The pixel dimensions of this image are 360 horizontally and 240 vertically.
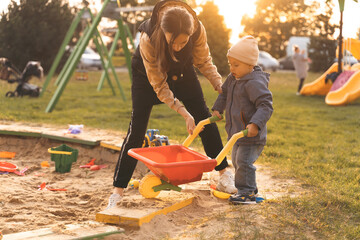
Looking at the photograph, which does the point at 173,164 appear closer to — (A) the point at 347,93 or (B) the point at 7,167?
(B) the point at 7,167

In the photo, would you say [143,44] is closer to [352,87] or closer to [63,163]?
[63,163]

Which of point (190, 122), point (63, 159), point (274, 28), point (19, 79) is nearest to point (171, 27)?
point (190, 122)

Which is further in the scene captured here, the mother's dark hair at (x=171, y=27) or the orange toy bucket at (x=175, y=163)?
the orange toy bucket at (x=175, y=163)

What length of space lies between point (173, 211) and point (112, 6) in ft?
21.5

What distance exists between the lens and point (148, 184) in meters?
3.06

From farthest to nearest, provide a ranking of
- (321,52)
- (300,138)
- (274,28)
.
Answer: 1. (274,28)
2. (321,52)
3. (300,138)

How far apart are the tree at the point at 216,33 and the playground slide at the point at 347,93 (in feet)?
9.63

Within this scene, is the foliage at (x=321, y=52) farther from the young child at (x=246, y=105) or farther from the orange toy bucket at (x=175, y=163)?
the orange toy bucket at (x=175, y=163)

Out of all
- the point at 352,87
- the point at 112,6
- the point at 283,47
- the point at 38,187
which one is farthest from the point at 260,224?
the point at 283,47

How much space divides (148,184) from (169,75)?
770 mm

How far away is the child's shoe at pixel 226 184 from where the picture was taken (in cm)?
342

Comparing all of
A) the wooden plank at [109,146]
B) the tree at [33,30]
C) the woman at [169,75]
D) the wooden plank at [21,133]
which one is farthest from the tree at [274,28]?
the woman at [169,75]

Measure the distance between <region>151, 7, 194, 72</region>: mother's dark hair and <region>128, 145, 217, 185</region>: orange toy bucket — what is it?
25.0 inches

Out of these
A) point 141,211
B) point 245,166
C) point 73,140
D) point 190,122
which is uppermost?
point 190,122
